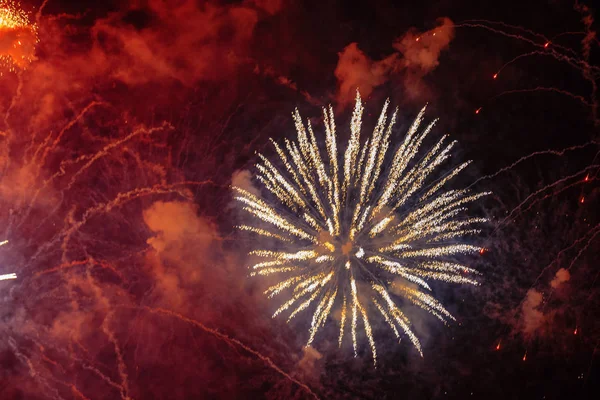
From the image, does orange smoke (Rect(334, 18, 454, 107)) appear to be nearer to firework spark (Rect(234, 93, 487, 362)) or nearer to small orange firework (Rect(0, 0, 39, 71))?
firework spark (Rect(234, 93, 487, 362))

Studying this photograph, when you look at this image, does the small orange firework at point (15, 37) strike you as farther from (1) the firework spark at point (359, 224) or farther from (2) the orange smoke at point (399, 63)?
(2) the orange smoke at point (399, 63)

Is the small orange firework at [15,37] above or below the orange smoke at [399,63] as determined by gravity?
below

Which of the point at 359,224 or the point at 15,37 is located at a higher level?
the point at 15,37

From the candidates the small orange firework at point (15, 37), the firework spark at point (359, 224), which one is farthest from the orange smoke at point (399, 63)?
the small orange firework at point (15, 37)

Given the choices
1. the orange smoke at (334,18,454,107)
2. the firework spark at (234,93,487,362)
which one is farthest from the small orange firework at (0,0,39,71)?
the orange smoke at (334,18,454,107)

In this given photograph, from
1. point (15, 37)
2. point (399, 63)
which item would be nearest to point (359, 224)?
point (399, 63)

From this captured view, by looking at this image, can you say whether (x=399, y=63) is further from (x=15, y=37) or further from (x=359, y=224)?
(x=15, y=37)
